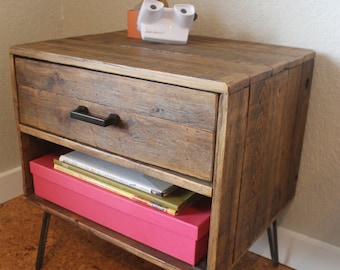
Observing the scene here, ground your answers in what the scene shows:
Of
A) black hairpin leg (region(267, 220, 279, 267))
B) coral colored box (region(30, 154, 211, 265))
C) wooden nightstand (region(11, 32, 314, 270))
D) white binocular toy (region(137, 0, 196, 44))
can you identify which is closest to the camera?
wooden nightstand (region(11, 32, 314, 270))

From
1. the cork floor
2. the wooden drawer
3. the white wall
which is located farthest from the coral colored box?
the white wall

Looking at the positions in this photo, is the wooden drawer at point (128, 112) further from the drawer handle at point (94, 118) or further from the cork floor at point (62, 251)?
the cork floor at point (62, 251)

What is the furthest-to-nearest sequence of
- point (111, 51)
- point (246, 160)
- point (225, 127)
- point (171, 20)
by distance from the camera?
point (171, 20) < point (111, 51) < point (246, 160) < point (225, 127)

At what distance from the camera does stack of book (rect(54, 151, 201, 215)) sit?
2.81ft

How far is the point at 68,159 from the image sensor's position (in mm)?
996

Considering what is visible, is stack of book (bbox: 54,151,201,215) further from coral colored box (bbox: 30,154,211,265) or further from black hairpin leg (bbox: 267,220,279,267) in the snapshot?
black hairpin leg (bbox: 267,220,279,267)

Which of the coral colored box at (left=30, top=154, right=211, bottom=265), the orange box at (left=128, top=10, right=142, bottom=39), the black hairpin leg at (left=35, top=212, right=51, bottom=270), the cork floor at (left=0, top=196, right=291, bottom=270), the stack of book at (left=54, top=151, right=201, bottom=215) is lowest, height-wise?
the cork floor at (left=0, top=196, right=291, bottom=270)

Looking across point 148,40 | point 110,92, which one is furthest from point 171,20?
point 110,92

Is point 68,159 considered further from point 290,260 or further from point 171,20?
point 290,260

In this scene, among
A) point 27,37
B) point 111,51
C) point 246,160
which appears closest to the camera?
point 246,160

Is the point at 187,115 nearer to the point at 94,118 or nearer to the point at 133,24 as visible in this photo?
the point at 94,118

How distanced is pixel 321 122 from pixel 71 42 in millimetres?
659

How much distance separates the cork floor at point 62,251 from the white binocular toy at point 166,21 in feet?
2.11

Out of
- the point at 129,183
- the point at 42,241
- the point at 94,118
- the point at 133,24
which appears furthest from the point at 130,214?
the point at 133,24
